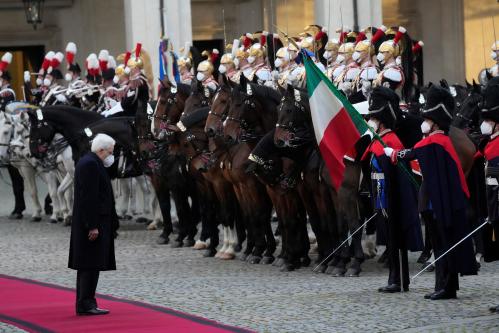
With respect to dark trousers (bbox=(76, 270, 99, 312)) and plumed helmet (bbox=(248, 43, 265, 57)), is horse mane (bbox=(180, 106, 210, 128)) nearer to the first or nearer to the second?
plumed helmet (bbox=(248, 43, 265, 57))

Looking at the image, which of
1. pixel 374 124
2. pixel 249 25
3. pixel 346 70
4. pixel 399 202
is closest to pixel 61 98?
pixel 346 70

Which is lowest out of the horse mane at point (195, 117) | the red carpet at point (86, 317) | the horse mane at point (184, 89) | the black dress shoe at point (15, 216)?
the red carpet at point (86, 317)

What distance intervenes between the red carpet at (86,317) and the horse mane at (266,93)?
3.15 m

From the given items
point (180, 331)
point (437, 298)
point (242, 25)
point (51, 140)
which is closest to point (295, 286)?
point (437, 298)

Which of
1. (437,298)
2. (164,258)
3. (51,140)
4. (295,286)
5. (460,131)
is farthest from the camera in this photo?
(51,140)

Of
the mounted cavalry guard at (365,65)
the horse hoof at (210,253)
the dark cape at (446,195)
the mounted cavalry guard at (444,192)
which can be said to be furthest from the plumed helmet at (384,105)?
the horse hoof at (210,253)

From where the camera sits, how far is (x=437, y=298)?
42.2 ft

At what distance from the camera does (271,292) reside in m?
14.0

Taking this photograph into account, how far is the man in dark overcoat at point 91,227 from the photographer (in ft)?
Result: 41.2

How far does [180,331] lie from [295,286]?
9.82ft

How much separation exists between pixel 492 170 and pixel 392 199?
1635mm

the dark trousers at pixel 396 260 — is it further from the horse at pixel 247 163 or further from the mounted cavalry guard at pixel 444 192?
the horse at pixel 247 163

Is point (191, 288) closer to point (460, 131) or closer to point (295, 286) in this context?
point (295, 286)

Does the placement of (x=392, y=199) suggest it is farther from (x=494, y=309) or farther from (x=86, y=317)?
(x=86, y=317)
